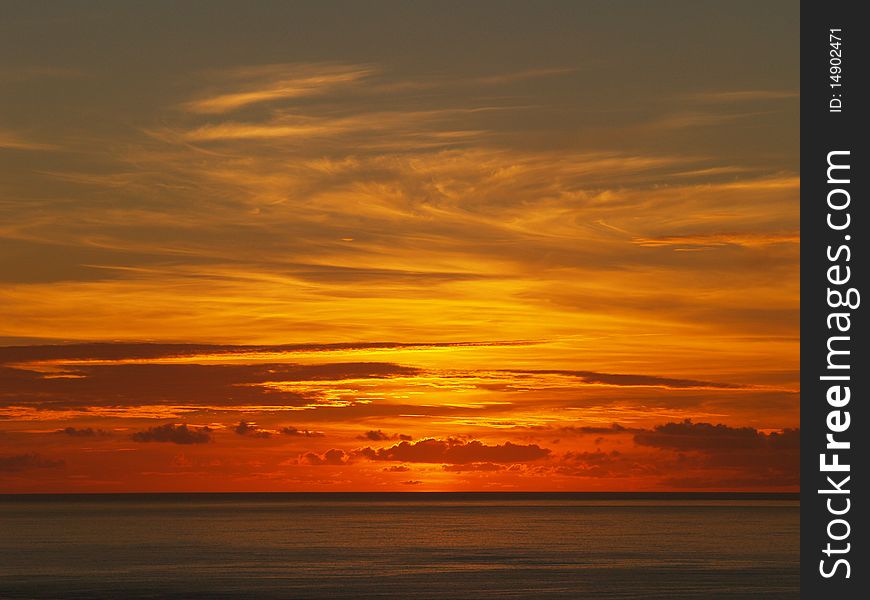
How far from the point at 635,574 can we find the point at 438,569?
15382 millimetres

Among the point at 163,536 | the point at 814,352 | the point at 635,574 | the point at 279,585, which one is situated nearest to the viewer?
the point at 814,352

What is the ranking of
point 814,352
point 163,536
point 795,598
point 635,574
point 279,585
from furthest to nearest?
1. point 163,536
2. point 635,574
3. point 279,585
4. point 795,598
5. point 814,352

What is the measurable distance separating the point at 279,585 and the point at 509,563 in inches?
1069

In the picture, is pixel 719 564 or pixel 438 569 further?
pixel 719 564

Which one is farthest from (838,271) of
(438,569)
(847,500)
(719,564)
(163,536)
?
(163,536)

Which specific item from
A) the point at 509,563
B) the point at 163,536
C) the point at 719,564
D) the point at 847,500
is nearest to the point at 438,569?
the point at 509,563

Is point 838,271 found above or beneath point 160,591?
above

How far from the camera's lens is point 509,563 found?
4018 inches

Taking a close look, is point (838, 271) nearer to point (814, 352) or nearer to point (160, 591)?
point (814, 352)

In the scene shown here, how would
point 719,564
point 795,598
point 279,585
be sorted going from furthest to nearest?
point 719,564, point 279,585, point 795,598

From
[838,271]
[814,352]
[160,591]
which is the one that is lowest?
[160,591]

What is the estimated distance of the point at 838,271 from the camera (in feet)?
110

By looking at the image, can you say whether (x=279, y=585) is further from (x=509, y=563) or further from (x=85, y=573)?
(x=509, y=563)

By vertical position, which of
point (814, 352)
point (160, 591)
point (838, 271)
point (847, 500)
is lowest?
point (160, 591)
